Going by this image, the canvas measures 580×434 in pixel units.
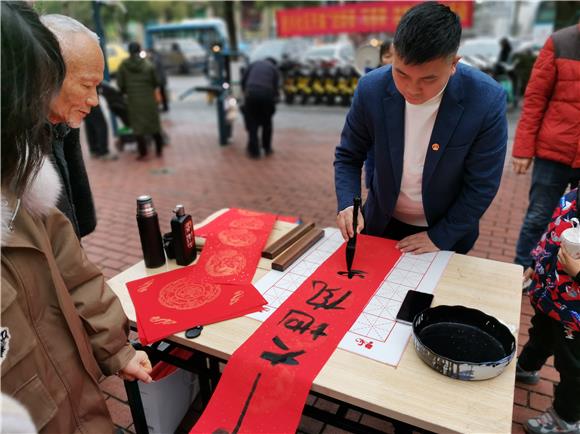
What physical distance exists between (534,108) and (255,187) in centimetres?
344

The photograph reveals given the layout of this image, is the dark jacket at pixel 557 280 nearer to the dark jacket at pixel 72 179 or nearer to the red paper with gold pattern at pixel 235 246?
the red paper with gold pattern at pixel 235 246

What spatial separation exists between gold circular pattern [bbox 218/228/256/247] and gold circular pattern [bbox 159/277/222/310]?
345 millimetres

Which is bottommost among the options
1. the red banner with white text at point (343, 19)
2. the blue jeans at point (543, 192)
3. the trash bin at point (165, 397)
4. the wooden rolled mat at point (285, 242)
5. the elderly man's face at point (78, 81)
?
the trash bin at point (165, 397)

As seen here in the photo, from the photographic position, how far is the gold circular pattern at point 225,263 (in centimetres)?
173

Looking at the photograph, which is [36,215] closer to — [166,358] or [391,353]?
[166,358]

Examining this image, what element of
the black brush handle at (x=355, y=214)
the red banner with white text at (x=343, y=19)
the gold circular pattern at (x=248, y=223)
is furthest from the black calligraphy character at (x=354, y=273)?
the red banner with white text at (x=343, y=19)

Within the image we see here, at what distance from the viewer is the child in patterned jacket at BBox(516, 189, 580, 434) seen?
5.25 feet

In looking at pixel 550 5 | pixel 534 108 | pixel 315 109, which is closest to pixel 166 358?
pixel 534 108

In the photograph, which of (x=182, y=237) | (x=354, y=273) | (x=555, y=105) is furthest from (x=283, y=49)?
(x=354, y=273)

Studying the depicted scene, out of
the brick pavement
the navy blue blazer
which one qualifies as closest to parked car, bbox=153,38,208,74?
the brick pavement

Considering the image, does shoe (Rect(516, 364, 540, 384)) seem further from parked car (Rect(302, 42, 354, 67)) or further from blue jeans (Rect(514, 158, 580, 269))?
parked car (Rect(302, 42, 354, 67))

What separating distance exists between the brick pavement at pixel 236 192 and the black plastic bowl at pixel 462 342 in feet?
3.07

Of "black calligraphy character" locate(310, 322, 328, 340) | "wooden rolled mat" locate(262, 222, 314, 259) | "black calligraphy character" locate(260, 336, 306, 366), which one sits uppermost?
"wooden rolled mat" locate(262, 222, 314, 259)

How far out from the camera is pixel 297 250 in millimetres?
1829
